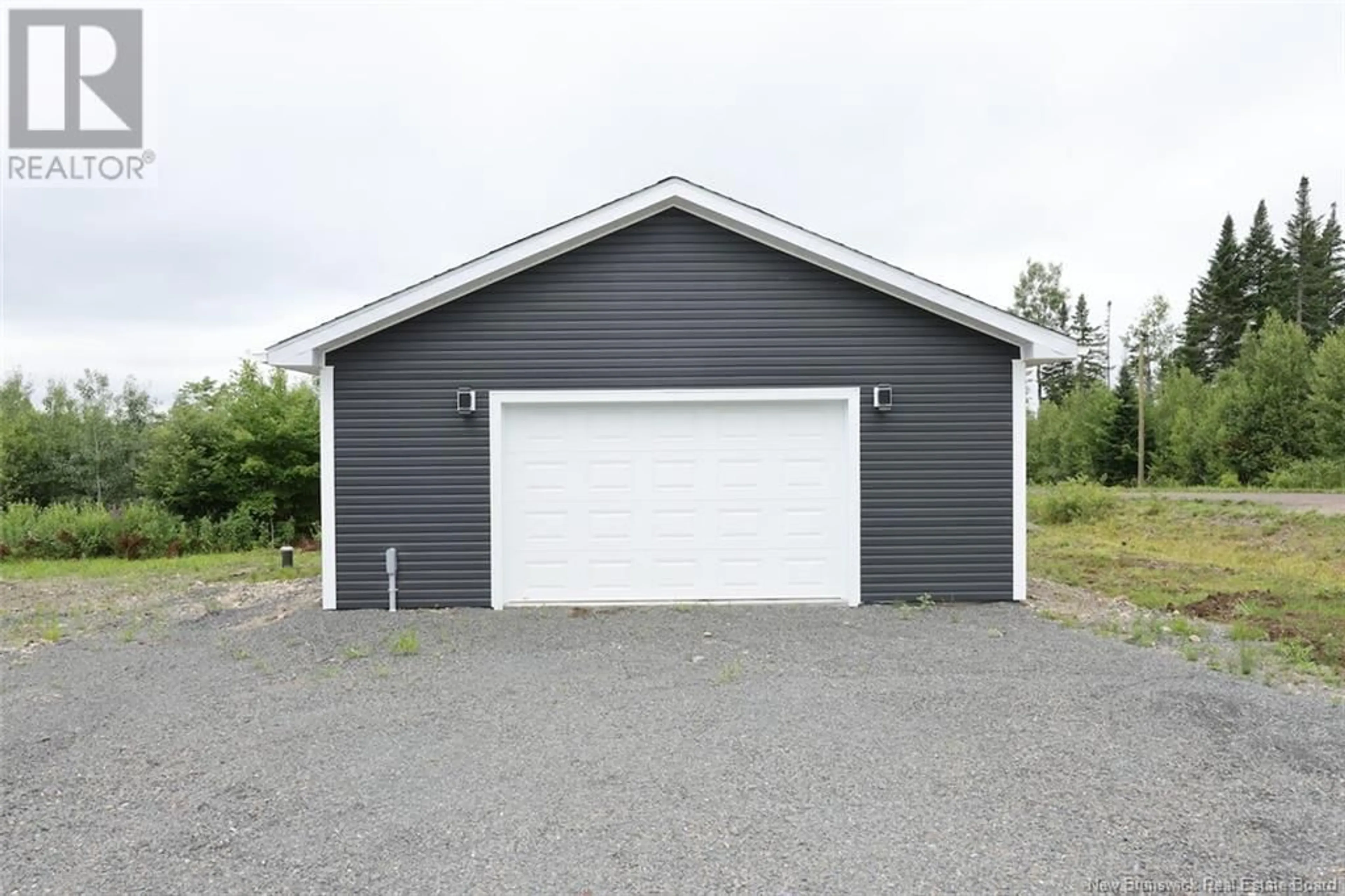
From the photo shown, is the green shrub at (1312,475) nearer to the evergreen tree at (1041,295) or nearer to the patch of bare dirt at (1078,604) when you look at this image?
the evergreen tree at (1041,295)

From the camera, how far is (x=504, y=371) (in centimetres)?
774

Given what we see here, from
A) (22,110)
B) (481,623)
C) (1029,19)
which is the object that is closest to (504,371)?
(481,623)

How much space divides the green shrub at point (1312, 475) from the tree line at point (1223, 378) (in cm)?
5

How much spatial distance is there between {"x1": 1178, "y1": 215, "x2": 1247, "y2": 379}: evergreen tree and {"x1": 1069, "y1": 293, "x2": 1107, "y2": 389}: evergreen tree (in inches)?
232

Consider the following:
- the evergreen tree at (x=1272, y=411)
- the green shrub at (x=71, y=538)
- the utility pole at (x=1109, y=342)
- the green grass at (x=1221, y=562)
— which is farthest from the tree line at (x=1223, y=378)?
the green shrub at (x=71, y=538)

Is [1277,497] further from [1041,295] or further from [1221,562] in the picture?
[1041,295]

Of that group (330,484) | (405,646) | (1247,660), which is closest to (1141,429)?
(1247,660)

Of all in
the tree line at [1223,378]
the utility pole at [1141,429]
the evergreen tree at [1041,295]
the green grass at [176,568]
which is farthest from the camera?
the evergreen tree at [1041,295]

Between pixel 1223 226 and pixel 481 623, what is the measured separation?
152 ft

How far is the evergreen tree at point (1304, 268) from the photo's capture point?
124ft

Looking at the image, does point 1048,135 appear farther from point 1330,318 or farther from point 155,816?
point 1330,318

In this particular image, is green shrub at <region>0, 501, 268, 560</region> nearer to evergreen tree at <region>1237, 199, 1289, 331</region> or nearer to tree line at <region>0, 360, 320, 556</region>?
tree line at <region>0, 360, 320, 556</region>

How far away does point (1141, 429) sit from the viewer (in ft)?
103

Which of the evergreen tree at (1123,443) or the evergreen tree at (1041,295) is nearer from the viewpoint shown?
the evergreen tree at (1123,443)
